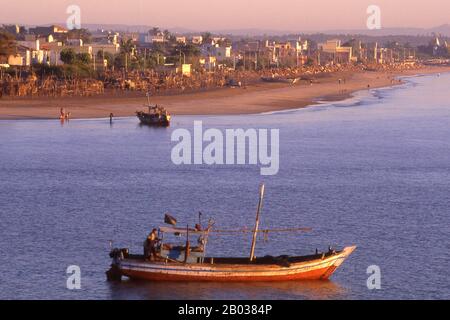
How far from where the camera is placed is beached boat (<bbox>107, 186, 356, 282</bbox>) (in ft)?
91.7

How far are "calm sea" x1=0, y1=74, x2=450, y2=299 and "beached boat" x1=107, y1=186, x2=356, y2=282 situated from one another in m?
0.28

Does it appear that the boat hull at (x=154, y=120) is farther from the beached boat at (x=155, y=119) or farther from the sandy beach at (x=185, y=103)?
the sandy beach at (x=185, y=103)

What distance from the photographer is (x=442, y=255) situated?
3188 centimetres

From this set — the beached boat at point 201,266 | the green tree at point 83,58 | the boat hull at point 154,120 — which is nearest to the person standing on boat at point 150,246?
the beached boat at point 201,266

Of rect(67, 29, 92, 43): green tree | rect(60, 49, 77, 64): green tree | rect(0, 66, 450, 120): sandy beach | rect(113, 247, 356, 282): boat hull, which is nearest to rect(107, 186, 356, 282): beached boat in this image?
rect(113, 247, 356, 282): boat hull

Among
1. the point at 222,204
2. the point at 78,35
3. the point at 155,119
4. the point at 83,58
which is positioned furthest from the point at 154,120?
the point at 78,35

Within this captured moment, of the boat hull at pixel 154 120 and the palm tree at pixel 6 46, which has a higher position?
the palm tree at pixel 6 46

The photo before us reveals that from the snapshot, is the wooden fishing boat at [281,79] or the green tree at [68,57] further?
the wooden fishing boat at [281,79]

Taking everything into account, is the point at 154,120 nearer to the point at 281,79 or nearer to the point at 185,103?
the point at 185,103

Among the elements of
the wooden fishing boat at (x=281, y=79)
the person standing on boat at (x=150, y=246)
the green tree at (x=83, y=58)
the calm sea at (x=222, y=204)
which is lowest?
the wooden fishing boat at (x=281, y=79)

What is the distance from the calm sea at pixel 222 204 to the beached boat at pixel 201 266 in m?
0.28

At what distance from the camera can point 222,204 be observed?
39469 mm

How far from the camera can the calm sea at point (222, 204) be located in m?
28.5
